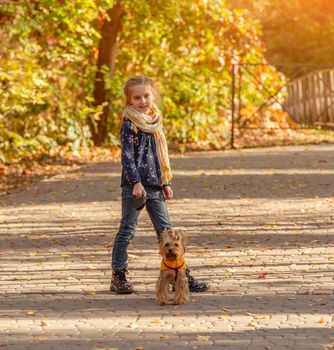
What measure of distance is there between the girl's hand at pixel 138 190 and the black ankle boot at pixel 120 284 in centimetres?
69

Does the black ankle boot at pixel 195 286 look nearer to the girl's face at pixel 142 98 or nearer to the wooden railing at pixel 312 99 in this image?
the girl's face at pixel 142 98

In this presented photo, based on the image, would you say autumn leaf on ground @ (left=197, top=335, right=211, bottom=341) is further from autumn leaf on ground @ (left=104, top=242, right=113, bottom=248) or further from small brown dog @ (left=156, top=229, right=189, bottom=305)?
autumn leaf on ground @ (left=104, top=242, right=113, bottom=248)

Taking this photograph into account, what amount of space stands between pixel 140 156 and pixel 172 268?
0.95 m

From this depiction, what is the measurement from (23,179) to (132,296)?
12.1m

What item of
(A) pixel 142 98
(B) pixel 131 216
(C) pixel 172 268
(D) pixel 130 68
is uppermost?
(D) pixel 130 68

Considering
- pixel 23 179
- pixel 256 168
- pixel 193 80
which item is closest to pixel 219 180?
pixel 256 168

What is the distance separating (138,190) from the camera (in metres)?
9.73

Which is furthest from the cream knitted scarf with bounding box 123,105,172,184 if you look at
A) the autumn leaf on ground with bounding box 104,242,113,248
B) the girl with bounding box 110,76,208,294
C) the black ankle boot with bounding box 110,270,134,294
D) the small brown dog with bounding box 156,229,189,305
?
the autumn leaf on ground with bounding box 104,242,113,248

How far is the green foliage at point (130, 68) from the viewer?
23047 mm

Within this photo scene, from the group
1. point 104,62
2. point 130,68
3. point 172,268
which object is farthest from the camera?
point 130,68

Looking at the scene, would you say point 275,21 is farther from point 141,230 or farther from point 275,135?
point 141,230

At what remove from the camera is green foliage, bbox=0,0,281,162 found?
907 inches

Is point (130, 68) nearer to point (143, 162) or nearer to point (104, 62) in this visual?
point (104, 62)

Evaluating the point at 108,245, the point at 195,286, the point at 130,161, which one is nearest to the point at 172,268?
the point at 195,286
